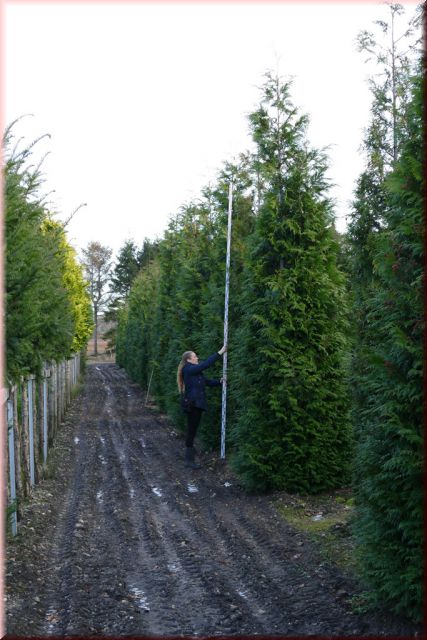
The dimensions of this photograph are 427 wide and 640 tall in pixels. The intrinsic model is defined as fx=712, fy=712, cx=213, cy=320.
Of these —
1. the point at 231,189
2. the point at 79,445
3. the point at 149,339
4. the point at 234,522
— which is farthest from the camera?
the point at 149,339

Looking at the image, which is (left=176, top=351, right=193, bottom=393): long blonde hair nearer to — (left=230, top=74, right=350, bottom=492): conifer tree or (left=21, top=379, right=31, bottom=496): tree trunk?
(left=230, top=74, right=350, bottom=492): conifer tree

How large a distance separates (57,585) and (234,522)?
9.73 ft

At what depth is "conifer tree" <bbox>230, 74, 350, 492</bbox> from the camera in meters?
10.1

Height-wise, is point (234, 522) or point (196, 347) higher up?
point (196, 347)

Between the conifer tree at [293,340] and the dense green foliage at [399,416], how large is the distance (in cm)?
457

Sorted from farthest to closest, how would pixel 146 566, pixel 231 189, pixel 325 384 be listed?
pixel 231 189 < pixel 325 384 < pixel 146 566

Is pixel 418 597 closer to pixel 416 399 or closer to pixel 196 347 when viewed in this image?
pixel 416 399

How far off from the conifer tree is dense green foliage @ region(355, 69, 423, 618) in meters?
4.57

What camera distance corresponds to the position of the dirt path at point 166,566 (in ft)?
18.2

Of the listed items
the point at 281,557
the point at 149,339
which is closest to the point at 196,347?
the point at 281,557

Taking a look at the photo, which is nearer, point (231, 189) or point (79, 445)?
point (231, 189)

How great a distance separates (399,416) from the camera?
16.7 feet

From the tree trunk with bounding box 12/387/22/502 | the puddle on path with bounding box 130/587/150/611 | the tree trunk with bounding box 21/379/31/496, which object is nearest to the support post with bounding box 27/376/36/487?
the tree trunk with bounding box 21/379/31/496

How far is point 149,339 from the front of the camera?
30.2 meters
